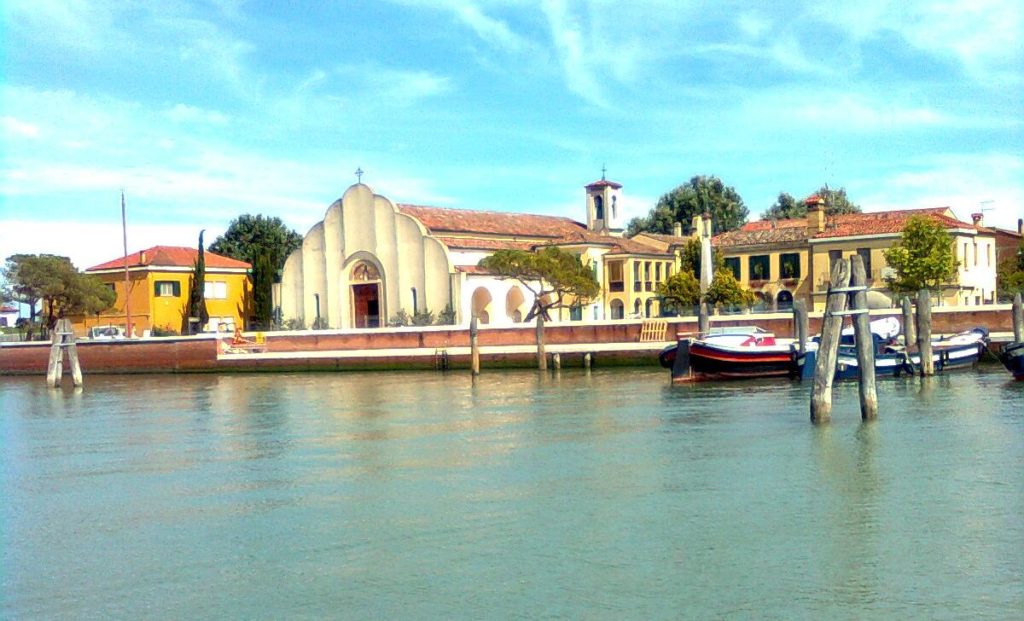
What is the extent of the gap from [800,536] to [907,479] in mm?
4242

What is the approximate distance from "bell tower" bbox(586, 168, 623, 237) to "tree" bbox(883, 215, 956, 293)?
23.6 meters

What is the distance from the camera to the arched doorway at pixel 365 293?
6750 cm

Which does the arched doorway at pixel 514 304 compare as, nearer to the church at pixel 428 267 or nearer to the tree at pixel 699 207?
the church at pixel 428 267

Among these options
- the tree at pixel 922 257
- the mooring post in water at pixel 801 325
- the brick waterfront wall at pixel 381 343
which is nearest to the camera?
the mooring post in water at pixel 801 325

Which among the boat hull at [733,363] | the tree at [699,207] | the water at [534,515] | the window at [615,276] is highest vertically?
the tree at [699,207]

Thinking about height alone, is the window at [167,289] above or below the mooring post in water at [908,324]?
above

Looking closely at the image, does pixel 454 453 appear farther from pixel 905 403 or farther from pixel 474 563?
pixel 905 403

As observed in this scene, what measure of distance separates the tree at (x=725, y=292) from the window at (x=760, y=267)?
17.6 ft

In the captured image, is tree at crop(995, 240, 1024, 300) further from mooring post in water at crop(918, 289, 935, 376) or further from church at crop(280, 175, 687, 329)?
mooring post in water at crop(918, 289, 935, 376)

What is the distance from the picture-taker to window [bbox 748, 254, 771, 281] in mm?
64812

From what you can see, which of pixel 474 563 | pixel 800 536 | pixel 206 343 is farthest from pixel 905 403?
pixel 206 343

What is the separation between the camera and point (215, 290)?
247ft

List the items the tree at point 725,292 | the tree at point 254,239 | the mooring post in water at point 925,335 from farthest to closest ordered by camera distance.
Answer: the tree at point 254,239
the tree at point 725,292
the mooring post in water at point 925,335

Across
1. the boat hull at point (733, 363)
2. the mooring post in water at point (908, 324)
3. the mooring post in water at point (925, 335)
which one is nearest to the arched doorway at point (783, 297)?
the mooring post in water at point (908, 324)
